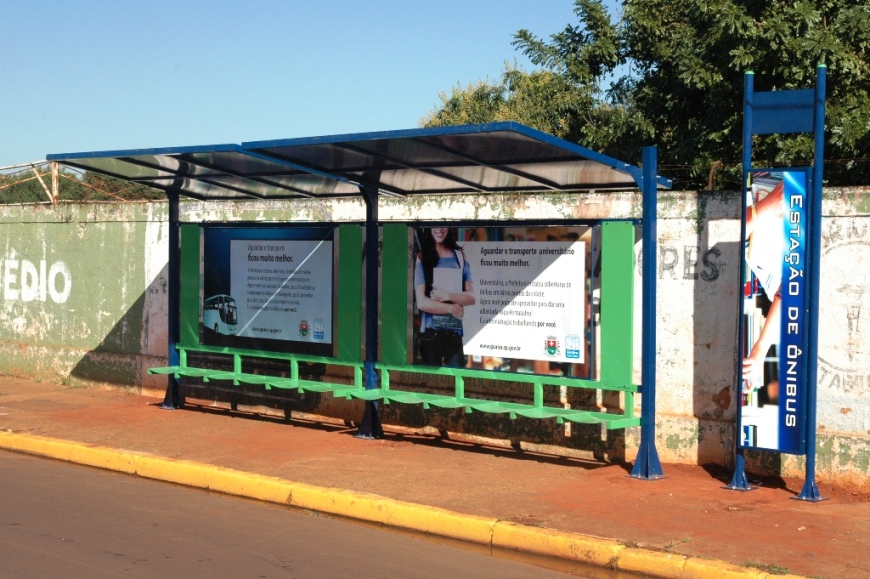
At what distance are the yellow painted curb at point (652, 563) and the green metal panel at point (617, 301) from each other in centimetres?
274

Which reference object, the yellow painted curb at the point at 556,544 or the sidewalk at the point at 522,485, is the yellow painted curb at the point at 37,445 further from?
the yellow painted curb at the point at 556,544

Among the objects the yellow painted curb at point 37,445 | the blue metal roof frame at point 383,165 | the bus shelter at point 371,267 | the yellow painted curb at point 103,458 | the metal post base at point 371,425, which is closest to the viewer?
the blue metal roof frame at point 383,165

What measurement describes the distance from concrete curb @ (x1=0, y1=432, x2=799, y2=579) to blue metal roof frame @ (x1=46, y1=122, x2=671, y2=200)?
296 cm

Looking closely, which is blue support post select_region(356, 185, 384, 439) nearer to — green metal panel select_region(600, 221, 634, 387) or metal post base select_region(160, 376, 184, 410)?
green metal panel select_region(600, 221, 634, 387)

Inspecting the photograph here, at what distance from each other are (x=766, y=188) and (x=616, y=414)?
8.34 ft

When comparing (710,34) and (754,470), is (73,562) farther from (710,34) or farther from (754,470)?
(710,34)

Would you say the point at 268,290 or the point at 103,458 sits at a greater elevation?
the point at 268,290

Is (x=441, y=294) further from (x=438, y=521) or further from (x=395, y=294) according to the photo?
(x=438, y=521)

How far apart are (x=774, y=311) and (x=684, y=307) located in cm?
122

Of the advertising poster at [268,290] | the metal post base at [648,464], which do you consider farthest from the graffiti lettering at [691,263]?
the advertising poster at [268,290]

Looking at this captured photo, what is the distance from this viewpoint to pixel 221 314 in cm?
1248

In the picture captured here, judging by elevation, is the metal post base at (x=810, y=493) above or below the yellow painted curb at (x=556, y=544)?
above

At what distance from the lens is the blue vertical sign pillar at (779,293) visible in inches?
321

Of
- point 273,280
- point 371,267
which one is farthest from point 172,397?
point 371,267
